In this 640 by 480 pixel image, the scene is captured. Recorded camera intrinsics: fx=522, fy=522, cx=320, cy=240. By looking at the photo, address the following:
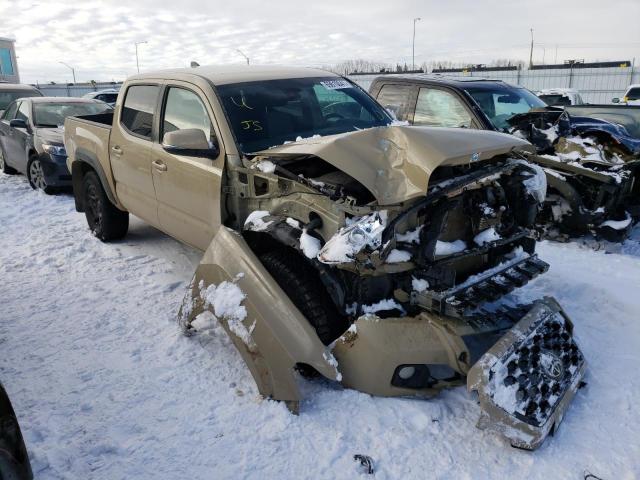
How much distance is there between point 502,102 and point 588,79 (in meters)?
20.0

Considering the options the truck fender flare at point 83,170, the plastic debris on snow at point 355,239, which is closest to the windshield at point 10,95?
the truck fender flare at point 83,170

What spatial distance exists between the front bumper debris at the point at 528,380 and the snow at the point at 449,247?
56cm

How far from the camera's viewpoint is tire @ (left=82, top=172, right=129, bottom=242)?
6.09 m

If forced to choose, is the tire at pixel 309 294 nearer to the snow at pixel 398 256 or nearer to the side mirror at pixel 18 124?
the snow at pixel 398 256

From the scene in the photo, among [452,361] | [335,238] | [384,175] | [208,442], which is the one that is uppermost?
[384,175]

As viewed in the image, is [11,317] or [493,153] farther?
[11,317]

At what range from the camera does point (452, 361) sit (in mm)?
2941

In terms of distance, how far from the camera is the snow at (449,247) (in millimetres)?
3178

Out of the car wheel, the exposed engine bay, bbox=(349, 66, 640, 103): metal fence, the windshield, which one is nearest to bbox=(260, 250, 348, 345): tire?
the exposed engine bay

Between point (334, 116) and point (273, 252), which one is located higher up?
point (334, 116)

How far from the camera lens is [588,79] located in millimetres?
23703

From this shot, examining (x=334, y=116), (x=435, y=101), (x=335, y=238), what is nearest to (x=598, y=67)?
(x=435, y=101)

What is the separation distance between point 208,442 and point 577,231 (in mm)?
4989

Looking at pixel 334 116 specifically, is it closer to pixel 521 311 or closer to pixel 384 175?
pixel 384 175
